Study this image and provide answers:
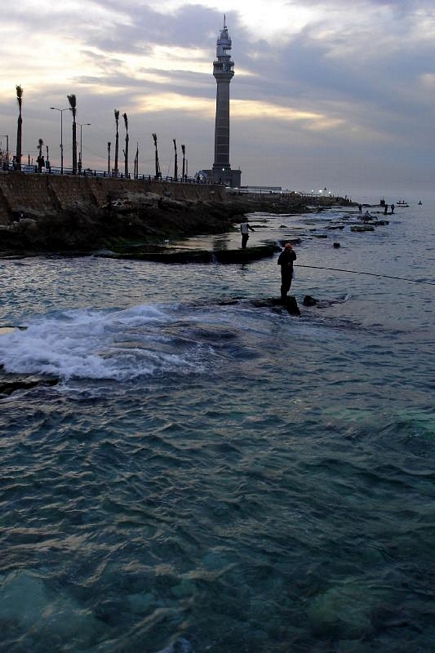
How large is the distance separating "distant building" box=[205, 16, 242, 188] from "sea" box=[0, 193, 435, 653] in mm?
126145

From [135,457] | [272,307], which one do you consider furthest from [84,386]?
[272,307]

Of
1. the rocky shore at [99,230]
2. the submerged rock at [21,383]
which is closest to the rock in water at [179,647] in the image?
the submerged rock at [21,383]

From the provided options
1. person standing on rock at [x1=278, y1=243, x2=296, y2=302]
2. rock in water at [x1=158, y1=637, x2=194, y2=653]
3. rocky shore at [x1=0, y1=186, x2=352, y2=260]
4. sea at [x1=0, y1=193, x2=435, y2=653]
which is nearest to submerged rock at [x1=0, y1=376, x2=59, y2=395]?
sea at [x1=0, y1=193, x2=435, y2=653]

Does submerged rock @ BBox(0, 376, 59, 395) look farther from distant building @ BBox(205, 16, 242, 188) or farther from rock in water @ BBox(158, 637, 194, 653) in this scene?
distant building @ BBox(205, 16, 242, 188)

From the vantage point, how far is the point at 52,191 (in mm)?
49406

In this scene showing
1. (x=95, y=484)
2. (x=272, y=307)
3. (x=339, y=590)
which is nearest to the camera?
(x=339, y=590)

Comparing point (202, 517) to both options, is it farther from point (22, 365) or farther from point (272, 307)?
point (272, 307)

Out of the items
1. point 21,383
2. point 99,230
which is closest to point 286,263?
point 21,383

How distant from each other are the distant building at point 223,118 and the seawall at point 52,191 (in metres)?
66.9

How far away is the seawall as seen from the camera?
4268 centimetres

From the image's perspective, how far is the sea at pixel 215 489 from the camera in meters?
5.27

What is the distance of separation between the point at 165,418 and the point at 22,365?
3869 mm

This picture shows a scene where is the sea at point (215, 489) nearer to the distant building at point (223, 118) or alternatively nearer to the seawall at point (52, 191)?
the seawall at point (52, 191)

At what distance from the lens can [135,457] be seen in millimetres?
8250
